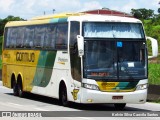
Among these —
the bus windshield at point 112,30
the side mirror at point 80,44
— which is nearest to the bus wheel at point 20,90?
the bus windshield at point 112,30

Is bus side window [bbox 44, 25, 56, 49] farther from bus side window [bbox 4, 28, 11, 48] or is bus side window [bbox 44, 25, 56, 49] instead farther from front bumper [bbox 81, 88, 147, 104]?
bus side window [bbox 4, 28, 11, 48]

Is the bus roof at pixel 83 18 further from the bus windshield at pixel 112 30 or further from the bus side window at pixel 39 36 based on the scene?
the bus side window at pixel 39 36

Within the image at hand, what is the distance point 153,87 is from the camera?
24.3 meters

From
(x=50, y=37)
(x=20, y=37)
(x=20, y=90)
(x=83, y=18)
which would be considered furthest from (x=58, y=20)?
(x=20, y=90)

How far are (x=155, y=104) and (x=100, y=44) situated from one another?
4.89m

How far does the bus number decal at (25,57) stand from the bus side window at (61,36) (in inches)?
125

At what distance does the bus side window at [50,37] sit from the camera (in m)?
21.9

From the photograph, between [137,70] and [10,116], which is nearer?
[10,116]

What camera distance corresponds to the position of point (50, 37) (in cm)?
2220

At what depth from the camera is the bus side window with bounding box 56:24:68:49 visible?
20.6 metres

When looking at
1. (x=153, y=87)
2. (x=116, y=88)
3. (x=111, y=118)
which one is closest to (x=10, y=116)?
(x=111, y=118)

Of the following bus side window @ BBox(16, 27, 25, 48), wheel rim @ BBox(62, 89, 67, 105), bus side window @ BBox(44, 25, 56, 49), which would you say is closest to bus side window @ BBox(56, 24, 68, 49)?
bus side window @ BBox(44, 25, 56, 49)

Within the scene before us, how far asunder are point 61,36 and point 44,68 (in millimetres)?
2411

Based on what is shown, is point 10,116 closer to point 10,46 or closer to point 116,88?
point 116,88
